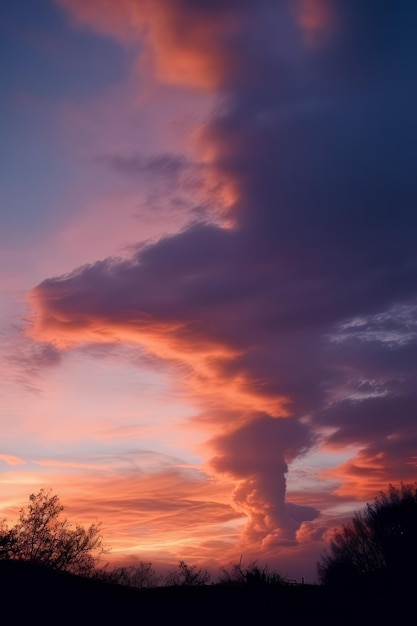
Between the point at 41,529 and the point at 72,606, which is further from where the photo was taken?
the point at 41,529

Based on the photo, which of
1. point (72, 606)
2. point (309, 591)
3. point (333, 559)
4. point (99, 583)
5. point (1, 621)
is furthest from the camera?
point (333, 559)

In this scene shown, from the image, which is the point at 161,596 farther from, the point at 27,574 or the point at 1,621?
the point at 1,621

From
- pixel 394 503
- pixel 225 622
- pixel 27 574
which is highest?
pixel 394 503

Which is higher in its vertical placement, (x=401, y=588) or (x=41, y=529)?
(x=41, y=529)

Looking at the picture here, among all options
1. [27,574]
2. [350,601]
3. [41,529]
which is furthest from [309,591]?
[41,529]

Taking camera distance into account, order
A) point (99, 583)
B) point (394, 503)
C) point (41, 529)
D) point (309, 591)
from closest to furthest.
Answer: point (309, 591) < point (99, 583) < point (41, 529) < point (394, 503)

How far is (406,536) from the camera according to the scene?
243ft

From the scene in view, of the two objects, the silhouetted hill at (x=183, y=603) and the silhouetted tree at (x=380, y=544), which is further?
the silhouetted tree at (x=380, y=544)

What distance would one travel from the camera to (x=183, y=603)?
90.0ft

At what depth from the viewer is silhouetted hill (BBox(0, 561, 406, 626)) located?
78.5 feet

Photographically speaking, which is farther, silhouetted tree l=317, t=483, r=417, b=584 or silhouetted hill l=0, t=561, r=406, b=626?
silhouetted tree l=317, t=483, r=417, b=584

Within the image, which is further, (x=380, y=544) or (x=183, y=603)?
(x=380, y=544)

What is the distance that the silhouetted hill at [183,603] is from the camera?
78.5 feet

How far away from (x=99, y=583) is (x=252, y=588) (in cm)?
865
